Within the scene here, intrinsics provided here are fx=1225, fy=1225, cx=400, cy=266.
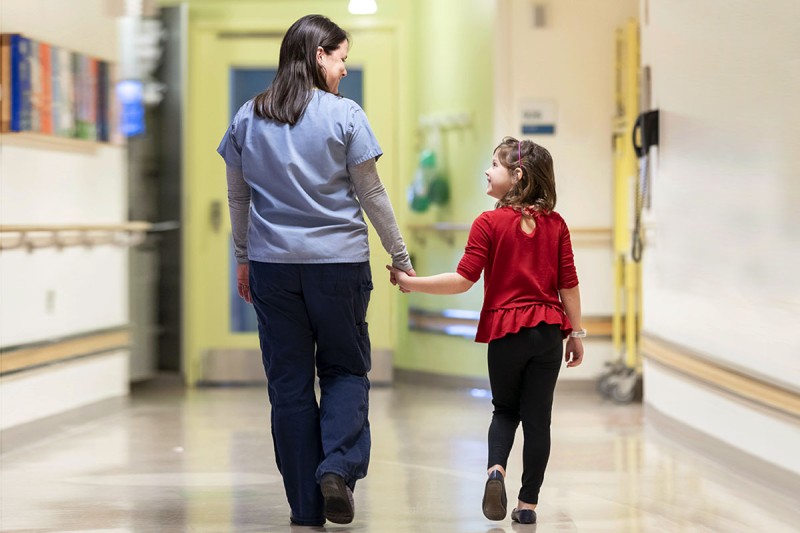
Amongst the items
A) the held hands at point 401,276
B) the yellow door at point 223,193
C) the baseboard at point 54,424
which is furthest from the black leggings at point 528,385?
the yellow door at point 223,193

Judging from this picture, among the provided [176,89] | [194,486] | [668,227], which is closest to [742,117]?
[668,227]

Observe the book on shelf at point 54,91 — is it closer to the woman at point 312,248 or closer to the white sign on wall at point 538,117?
the woman at point 312,248

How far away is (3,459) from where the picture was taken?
491cm

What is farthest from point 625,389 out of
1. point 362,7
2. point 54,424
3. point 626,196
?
Result: point 54,424

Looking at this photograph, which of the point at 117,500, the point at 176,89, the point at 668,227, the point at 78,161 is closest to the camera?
the point at 117,500

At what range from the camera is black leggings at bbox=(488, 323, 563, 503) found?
11.7 feet

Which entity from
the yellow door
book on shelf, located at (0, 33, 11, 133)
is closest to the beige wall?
the yellow door

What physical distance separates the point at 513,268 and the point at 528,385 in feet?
1.16

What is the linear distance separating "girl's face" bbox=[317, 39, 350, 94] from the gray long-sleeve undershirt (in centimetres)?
28

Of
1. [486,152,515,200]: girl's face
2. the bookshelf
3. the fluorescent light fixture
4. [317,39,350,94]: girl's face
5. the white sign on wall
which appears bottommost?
[486,152,515,200]: girl's face

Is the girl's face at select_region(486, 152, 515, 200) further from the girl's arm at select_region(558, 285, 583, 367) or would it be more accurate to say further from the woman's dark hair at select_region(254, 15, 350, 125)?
the woman's dark hair at select_region(254, 15, 350, 125)

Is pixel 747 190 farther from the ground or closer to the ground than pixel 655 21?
closer to the ground

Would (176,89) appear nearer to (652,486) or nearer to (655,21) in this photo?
(655,21)

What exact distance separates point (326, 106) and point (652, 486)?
181cm
